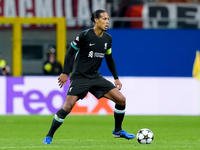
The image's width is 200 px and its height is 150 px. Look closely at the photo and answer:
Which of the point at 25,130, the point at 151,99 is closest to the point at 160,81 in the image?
the point at 151,99

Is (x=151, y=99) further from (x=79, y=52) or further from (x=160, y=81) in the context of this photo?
(x=79, y=52)

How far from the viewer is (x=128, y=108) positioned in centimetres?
1758

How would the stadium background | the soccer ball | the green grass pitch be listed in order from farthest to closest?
the stadium background → the soccer ball → the green grass pitch

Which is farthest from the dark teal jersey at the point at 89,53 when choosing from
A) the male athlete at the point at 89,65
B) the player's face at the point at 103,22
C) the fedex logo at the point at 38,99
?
the fedex logo at the point at 38,99

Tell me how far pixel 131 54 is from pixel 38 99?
596 cm

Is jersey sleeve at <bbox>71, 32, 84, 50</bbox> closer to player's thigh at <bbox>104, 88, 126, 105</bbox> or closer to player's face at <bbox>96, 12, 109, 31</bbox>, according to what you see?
player's face at <bbox>96, 12, 109, 31</bbox>

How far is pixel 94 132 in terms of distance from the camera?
12.3 metres

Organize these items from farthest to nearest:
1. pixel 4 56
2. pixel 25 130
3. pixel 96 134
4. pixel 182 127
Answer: pixel 4 56, pixel 182 127, pixel 25 130, pixel 96 134

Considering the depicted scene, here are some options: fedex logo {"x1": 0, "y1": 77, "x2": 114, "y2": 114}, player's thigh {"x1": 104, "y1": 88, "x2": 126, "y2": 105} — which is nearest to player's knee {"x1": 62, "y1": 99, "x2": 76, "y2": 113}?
player's thigh {"x1": 104, "y1": 88, "x2": 126, "y2": 105}

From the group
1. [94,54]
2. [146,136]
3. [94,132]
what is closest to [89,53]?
[94,54]

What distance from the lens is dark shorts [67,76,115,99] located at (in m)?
9.26

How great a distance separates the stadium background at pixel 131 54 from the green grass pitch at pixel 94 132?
2.32 ft

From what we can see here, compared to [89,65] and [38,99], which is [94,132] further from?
[38,99]

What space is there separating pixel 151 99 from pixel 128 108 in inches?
27.8
